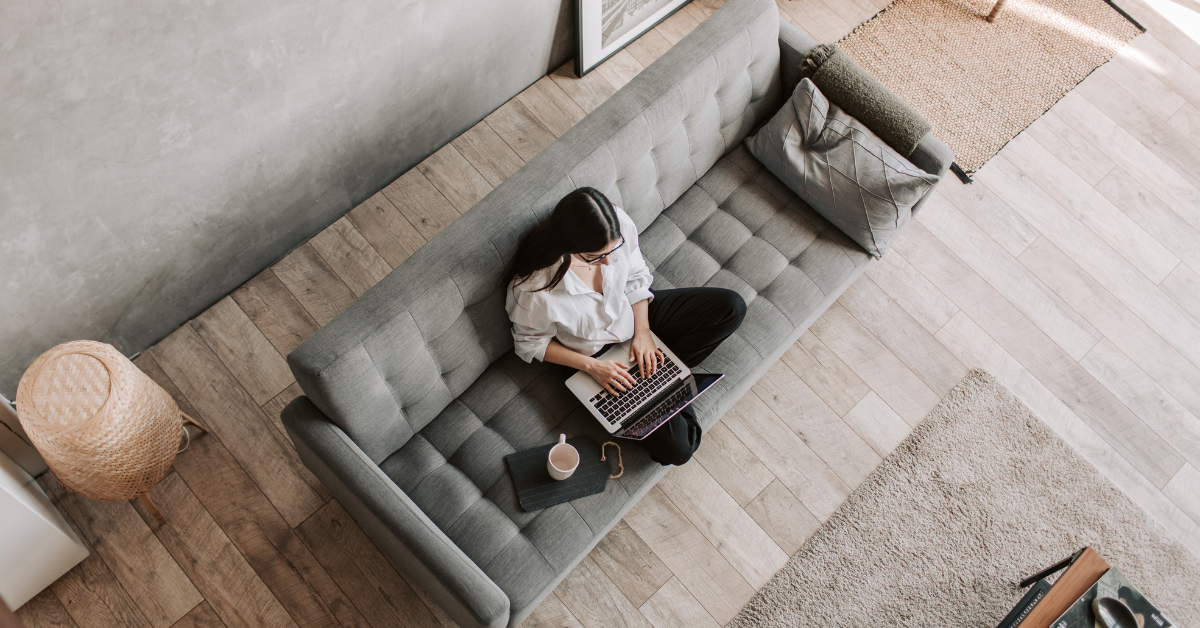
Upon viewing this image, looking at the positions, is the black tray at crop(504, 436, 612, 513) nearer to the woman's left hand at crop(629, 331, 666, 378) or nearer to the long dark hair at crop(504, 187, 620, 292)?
the woman's left hand at crop(629, 331, 666, 378)

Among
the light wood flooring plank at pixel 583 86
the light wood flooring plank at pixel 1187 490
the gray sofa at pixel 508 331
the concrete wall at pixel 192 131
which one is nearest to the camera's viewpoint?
the concrete wall at pixel 192 131

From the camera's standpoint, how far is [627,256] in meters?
2.09

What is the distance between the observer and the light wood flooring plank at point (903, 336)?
267 cm

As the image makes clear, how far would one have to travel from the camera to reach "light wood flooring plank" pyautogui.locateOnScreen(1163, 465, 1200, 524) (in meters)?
2.54

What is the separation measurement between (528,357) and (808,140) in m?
1.18

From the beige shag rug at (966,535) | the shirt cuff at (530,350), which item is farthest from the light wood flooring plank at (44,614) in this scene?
the beige shag rug at (966,535)

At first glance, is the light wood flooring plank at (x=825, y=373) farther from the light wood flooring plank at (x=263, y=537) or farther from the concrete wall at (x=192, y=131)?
the light wood flooring plank at (x=263, y=537)

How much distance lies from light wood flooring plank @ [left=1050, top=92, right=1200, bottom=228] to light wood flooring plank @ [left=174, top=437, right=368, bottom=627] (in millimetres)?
3439

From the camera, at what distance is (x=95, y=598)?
6.98 ft

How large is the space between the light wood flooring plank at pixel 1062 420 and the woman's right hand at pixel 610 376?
1384mm

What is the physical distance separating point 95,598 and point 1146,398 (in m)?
3.56

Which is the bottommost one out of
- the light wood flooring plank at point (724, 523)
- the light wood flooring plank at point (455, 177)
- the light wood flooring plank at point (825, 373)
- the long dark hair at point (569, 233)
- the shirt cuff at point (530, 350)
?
the light wood flooring plank at point (724, 523)

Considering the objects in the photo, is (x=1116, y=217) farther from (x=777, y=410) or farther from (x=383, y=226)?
(x=383, y=226)

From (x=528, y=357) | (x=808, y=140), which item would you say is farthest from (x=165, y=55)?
(x=808, y=140)
